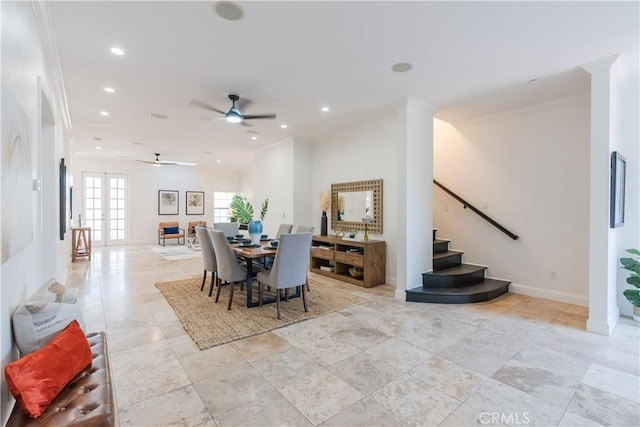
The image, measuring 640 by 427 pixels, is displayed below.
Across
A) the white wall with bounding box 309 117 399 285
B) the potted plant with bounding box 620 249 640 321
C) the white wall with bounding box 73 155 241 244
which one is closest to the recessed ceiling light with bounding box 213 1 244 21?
the white wall with bounding box 309 117 399 285

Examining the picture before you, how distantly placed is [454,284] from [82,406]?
4335 mm

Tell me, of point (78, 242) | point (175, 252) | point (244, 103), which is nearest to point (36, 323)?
point (244, 103)

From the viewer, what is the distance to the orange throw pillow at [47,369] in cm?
134

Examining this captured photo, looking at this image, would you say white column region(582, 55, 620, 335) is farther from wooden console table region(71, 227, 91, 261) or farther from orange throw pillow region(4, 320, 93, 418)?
wooden console table region(71, 227, 91, 261)

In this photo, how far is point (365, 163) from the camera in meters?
5.54

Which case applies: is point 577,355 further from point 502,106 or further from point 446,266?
point 502,106

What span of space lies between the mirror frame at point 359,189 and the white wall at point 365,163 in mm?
87

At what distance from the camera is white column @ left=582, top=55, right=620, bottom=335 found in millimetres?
3088

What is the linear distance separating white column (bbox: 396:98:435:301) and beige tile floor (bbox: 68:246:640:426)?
2.30ft

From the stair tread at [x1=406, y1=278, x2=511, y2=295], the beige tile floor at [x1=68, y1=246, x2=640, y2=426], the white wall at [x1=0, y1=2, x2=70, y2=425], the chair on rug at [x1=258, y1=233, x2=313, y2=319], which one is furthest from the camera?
the stair tread at [x1=406, y1=278, x2=511, y2=295]

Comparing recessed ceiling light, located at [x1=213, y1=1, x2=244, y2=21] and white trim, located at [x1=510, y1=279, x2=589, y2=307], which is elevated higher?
recessed ceiling light, located at [x1=213, y1=1, x2=244, y2=21]

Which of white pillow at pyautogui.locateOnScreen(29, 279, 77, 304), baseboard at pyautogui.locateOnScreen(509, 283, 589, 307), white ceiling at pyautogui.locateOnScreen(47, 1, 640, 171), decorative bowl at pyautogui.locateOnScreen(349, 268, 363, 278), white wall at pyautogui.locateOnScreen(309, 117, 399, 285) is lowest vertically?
baseboard at pyautogui.locateOnScreen(509, 283, 589, 307)

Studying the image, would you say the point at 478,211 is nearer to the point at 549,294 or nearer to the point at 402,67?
the point at 549,294

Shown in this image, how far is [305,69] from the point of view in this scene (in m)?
3.28
